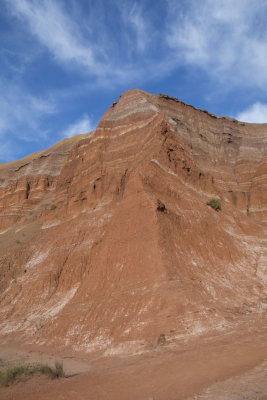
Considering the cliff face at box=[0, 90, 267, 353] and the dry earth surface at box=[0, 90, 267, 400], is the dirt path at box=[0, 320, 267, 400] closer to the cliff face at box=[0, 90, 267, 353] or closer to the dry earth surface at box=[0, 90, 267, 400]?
the dry earth surface at box=[0, 90, 267, 400]

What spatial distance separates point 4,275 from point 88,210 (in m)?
9.31

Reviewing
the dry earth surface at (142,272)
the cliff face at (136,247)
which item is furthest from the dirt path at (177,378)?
the cliff face at (136,247)

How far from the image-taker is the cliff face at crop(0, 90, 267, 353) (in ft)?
51.9

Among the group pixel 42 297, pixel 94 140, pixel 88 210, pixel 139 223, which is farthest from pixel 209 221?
pixel 94 140

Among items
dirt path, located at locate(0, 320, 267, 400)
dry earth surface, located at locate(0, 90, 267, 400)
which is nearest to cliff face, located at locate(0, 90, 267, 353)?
dry earth surface, located at locate(0, 90, 267, 400)

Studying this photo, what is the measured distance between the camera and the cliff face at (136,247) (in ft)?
51.9

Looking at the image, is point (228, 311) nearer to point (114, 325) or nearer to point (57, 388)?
point (114, 325)

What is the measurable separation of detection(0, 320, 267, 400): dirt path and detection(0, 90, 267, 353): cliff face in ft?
7.54

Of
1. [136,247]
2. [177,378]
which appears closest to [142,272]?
[136,247]

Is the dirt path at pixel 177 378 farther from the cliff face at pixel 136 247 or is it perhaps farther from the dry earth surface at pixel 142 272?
the cliff face at pixel 136 247

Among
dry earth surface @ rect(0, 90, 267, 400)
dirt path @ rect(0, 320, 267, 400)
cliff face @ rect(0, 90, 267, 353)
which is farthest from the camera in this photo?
cliff face @ rect(0, 90, 267, 353)

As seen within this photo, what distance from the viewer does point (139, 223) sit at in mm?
21391

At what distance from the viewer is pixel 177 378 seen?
Answer: 8.30m

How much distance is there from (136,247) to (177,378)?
12035 millimetres
